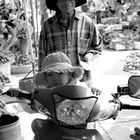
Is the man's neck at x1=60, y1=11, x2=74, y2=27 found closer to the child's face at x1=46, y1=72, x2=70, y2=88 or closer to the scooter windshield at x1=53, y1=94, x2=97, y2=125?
the child's face at x1=46, y1=72, x2=70, y2=88

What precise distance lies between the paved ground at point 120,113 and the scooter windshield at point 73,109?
1463 millimetres

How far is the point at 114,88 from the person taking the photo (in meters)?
6.65

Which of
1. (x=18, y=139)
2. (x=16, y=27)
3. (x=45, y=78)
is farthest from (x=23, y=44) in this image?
(x=45, y=78)

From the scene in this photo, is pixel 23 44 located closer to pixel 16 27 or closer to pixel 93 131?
pixel 16 27

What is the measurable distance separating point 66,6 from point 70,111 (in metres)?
1.64

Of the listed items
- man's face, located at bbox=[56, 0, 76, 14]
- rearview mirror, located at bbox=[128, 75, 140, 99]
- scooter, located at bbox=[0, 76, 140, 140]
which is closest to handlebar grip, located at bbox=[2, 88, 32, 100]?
scooter, located at bbox=[0, 76, 140, 140]

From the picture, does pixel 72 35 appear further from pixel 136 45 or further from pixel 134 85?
pixel 136 45

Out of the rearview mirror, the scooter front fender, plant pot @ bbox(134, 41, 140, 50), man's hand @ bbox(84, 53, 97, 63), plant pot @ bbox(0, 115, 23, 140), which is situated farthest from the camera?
plant pot @ bbox(134, 41, 140, 50)

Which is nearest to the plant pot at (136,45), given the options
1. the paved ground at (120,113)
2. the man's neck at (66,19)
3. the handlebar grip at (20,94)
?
the paved ground at (120,113)

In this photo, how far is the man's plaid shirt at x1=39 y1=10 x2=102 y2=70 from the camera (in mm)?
3359

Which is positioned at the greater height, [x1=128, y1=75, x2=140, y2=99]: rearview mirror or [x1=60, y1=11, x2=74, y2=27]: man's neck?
[x1=60, y1=11, x2=74, y2=27]: man's neck

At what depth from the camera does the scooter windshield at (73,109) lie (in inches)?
72.8

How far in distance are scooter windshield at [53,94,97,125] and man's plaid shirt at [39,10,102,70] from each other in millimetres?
1480

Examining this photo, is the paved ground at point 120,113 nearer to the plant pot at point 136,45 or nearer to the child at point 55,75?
the child at point 55,75
